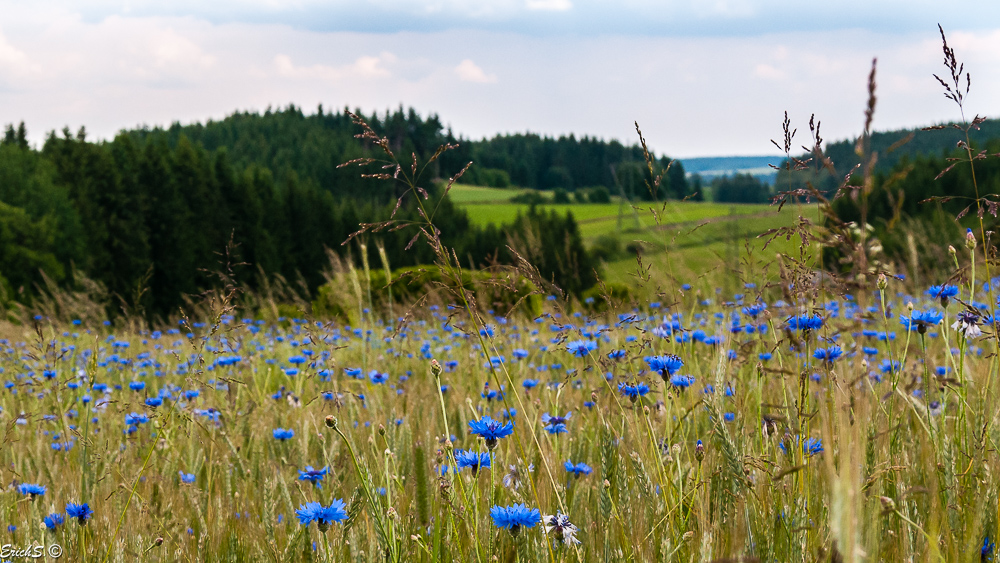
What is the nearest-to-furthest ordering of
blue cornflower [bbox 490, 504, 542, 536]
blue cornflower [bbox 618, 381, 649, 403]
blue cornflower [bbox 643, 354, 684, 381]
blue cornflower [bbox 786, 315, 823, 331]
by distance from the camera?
1. blue cornflower [bbox 490, 504, 542, 536]
2. blue cornflower [bbox 786, 315, 823, 331]
3. blue cornflower [bbox 643, 354, 684, 381]
4. blue cornflower [bbox 618, 381, 649, 403]

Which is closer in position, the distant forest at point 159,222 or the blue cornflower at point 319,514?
the blue cornflower at point 319,514

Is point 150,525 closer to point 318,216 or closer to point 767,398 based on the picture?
point 767,398

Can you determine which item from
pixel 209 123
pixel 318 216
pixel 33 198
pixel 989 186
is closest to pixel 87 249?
pixel 33 198

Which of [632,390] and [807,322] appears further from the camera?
[632,390]

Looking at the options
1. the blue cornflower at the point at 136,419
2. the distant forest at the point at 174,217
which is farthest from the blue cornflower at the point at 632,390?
the distant forest at the point at 174,217

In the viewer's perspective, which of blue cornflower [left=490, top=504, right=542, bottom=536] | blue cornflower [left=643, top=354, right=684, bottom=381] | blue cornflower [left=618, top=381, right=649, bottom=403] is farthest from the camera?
blue cornflower [left=618, top=381, right=649, bottom=403]

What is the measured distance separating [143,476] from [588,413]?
1.65 meters

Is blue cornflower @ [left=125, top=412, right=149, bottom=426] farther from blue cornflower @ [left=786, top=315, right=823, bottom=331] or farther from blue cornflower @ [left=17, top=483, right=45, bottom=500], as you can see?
blue cornflower @ [left=786, top=315, right=823, bottom=331]

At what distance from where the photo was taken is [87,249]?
3158 cm

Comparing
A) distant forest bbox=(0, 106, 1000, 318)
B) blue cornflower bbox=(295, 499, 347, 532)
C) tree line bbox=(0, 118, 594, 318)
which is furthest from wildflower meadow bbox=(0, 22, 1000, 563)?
tree line bbox=(0, 118, 594, 318)

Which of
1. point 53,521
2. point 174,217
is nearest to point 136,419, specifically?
point 53,521

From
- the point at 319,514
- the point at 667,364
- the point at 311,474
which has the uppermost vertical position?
the point at 667,364

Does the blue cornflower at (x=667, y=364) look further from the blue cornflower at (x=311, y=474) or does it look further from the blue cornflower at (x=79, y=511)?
the blue cornflower at (x=79, y=511)

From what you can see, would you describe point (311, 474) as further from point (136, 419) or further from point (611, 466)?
point (136, 419)
